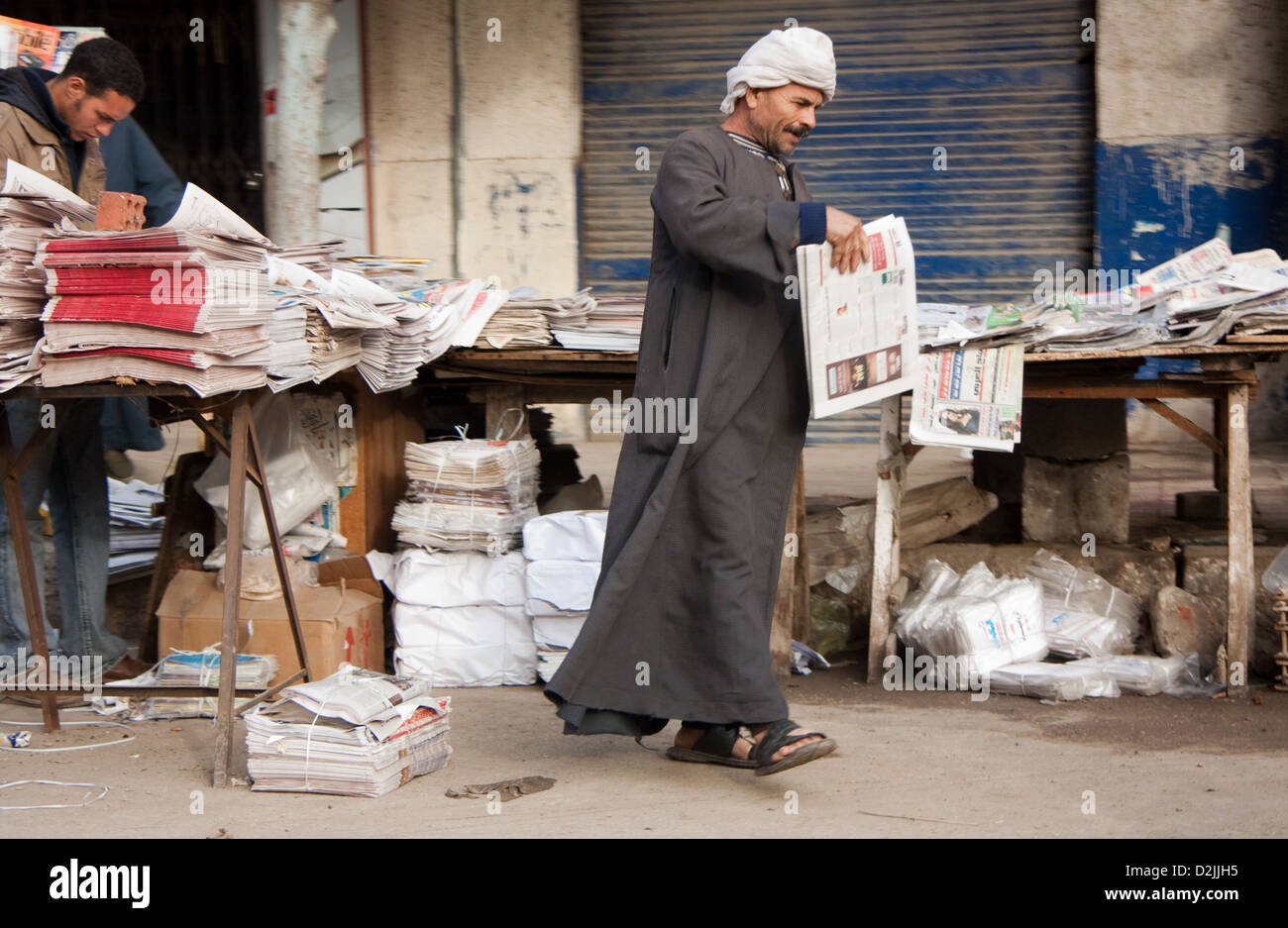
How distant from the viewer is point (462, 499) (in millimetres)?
4676

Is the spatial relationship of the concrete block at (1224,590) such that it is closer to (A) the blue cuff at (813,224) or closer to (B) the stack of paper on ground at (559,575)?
(B) the stack of paper on ground at (559,575)

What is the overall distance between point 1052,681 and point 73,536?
3.25m

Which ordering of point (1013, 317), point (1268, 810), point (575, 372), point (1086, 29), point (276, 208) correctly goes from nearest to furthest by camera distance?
point (1268, 810) < point (1013, 317) < point (575, 372) < point (276, 208) < point (1086, 29)

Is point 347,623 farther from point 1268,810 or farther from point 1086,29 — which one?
point 1086,29

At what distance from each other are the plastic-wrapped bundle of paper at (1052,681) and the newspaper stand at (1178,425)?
0.38 meters

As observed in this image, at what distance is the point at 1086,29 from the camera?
28.0ft

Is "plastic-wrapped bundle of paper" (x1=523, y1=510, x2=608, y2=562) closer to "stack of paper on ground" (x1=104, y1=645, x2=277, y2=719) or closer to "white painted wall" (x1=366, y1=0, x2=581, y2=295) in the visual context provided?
"stack of paper on ground" (x1=104, y1=645, x2=277, y2=719)

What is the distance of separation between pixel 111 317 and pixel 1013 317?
275cm

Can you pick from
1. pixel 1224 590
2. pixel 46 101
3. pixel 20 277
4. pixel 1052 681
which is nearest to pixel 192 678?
pixel 20 277

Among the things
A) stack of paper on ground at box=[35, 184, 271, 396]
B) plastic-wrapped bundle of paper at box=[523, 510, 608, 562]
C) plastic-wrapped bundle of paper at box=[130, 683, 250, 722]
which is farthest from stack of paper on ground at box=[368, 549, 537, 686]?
A: stack of paper on ground at box=[35, 184, 271, 396]

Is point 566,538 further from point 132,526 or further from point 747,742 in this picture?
point 132,526

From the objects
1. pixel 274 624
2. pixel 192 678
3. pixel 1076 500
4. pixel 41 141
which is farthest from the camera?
pixel 1076 500

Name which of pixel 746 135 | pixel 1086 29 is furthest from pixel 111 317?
pixel 1086 29

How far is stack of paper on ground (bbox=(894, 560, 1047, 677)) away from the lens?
4.48 m
